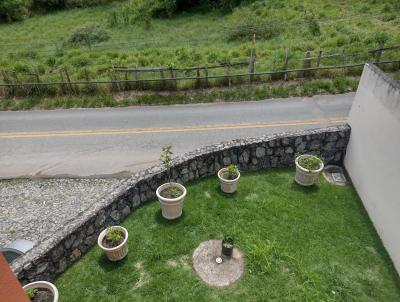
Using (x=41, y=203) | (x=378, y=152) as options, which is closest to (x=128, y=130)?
(x=41, y=203)

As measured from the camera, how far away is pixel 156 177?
9531 mm

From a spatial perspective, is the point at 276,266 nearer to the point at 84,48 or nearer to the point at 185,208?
the point at 185,208

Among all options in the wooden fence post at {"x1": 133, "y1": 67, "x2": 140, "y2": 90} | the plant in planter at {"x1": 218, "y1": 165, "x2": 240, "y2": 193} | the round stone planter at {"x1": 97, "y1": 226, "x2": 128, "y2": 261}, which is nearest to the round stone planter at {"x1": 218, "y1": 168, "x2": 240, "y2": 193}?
the plant in planter at {"x1": 218, "y1": 165, "x2": 240, "y2": 193}

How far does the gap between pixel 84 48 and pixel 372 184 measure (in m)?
21.1

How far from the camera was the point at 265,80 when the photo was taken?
1730 centimetres

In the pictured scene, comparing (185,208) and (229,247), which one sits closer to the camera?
(229,247)

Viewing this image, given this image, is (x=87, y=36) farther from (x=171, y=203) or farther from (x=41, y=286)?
(x=41, y=286)

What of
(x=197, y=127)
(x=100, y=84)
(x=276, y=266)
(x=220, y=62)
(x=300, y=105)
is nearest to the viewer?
(x=276, y=266)

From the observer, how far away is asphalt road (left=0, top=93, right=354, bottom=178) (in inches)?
502

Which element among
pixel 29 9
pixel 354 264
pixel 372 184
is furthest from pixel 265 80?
pixel 29 9

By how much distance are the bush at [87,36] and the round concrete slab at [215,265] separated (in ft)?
68.7

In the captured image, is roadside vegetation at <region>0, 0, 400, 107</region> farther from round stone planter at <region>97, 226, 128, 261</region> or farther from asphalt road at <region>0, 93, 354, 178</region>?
round stone planter at <region>97, 226, 128, 261</region>

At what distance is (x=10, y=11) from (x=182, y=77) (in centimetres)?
2566

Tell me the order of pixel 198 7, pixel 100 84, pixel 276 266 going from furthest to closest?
pixel 198 7 → pixel 100 84 → pixel 276 266
